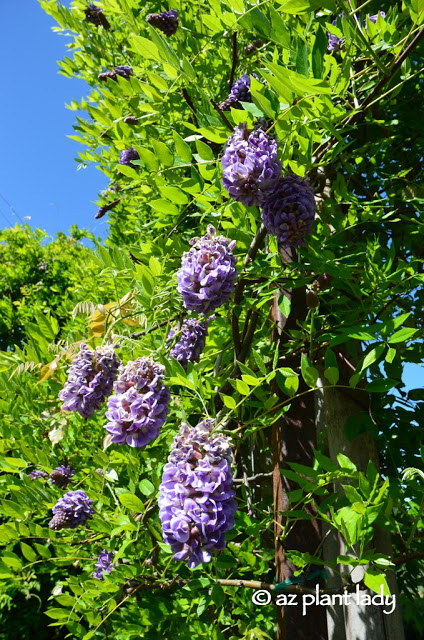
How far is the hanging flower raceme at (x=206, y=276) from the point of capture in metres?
1.12

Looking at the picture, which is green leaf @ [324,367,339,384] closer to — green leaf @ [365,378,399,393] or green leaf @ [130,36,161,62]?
green leaf @ [365,378,399,393]

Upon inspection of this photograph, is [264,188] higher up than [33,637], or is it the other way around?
[264,188]

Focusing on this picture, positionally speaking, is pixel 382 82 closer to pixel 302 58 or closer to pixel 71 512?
pixel 302 58

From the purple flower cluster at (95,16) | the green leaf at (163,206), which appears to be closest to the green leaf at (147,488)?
the green leaf at (163,206)

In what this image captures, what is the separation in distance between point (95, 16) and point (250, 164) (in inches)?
78.9

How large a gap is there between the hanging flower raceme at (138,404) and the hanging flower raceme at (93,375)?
18 cm

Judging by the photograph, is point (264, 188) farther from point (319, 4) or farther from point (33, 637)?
point (33, 637)

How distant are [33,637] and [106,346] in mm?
3762

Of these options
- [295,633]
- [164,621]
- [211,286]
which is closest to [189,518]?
[211,286]

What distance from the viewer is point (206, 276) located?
111 cm

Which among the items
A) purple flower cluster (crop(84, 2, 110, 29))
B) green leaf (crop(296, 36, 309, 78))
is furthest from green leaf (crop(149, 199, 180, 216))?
purple flower cluster (crop(84, 2, 110, 29))

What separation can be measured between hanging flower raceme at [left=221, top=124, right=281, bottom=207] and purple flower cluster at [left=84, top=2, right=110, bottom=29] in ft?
6.18

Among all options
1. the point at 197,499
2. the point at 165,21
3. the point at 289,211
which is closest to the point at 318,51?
the point at 289,211

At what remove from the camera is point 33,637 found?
4.09m
